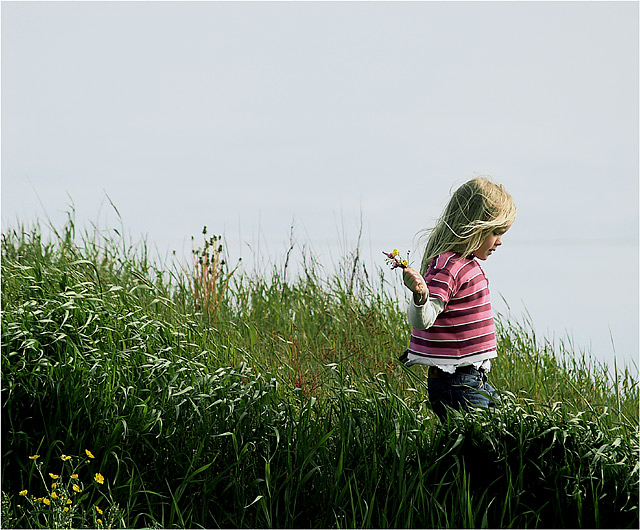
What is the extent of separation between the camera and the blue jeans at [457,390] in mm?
2955

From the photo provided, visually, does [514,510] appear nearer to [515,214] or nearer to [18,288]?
[515,214]

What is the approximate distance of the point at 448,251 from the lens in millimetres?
3131

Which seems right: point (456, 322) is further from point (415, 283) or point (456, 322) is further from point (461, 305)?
point (415, 283)

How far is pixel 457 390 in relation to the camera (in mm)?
2967

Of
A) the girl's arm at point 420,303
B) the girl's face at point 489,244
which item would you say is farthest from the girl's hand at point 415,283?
the girl's face at point 489,244

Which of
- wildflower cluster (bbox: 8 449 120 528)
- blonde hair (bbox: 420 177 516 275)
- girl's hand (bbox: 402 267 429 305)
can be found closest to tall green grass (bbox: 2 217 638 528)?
wildflower cluster (bbox: 8 449 120 528)

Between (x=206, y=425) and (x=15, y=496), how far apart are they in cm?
83

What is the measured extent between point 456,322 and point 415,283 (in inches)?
14.8

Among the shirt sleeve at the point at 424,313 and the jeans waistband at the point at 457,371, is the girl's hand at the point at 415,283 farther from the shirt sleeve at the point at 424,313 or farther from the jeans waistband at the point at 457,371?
the jeans waistband at the point at 457,371

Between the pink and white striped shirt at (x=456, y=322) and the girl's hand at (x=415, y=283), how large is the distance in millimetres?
155

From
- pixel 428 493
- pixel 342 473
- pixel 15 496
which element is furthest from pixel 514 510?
pixel 15 496

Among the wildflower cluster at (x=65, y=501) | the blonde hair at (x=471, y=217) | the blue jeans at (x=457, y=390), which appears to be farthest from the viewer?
the blonde hair at (x=471, y=217)

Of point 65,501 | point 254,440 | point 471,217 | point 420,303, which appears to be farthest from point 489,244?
point 65,501

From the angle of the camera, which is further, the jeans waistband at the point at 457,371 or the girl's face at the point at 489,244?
the girl's face at the point at 489,244
